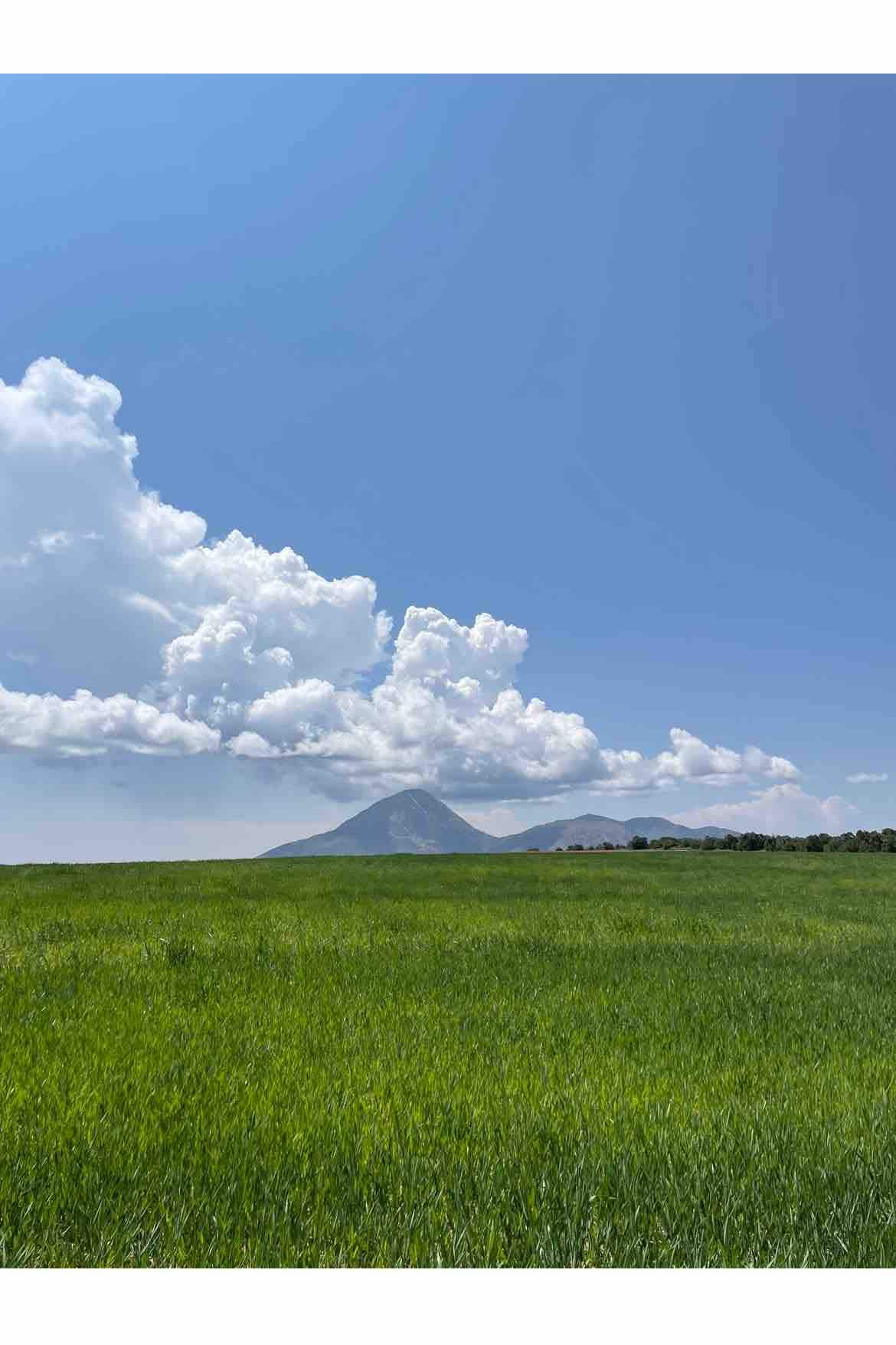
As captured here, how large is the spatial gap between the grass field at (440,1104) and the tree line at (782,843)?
63.9 meters

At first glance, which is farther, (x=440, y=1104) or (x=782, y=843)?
(x=782, y=843)

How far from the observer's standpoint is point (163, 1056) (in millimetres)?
5867

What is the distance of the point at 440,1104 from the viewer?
4.87 m

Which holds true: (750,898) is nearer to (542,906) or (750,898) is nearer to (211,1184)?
(542,906)

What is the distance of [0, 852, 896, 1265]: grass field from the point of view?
349 cm

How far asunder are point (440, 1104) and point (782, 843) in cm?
8009

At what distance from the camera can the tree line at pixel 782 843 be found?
72.0m

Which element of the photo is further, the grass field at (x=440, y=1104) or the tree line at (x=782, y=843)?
the tree line at (x=782, y=843)

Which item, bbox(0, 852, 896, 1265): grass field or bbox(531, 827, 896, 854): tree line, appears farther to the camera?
bbox(531, 827, 896, 854): tree line

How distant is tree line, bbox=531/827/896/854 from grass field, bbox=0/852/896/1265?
63.9 m

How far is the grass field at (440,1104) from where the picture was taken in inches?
137

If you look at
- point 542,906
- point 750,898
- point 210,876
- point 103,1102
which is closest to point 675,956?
point 542,906

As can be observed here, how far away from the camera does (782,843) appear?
74938mm

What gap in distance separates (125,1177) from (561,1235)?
240 centimetres
